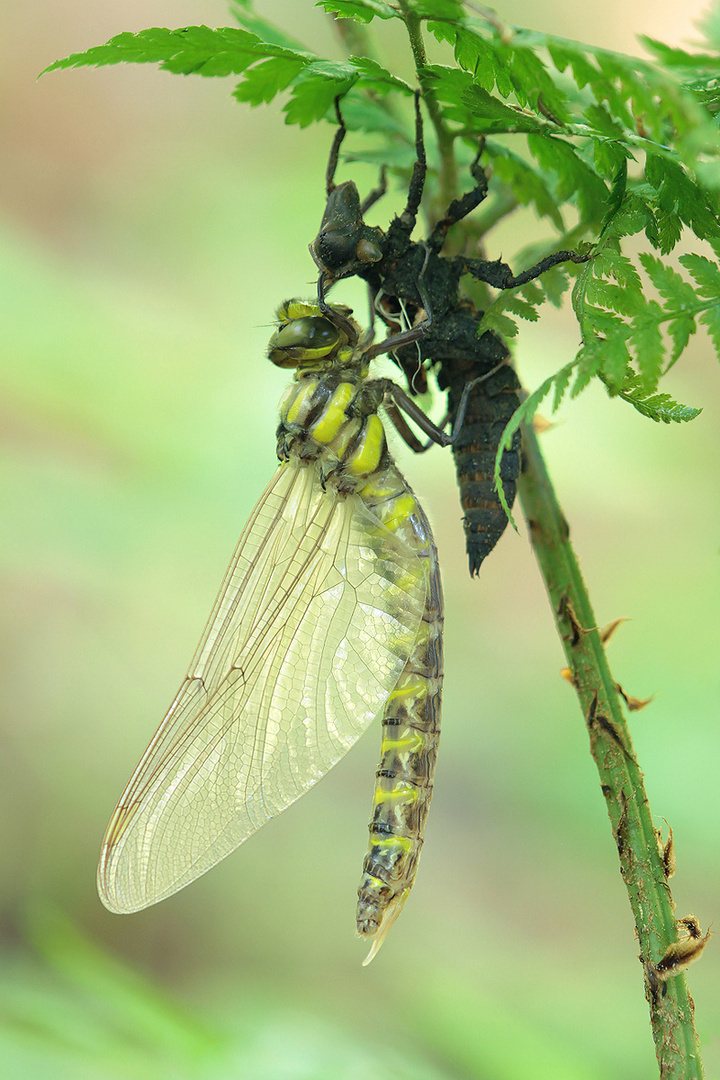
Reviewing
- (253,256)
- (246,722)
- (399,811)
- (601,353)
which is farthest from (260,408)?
(601,353)

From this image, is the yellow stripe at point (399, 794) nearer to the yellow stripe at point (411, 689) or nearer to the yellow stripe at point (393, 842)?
the yellow stripe at point (393, 842)

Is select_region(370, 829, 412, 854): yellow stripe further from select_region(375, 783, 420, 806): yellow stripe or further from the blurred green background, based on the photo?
the blurred green background

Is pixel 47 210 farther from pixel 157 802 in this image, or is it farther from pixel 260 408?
pixel 157 802

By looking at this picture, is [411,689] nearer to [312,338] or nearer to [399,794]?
[399,794]

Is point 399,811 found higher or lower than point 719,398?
lower

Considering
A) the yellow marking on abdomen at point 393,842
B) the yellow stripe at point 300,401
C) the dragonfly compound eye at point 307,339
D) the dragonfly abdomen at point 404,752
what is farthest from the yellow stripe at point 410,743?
the dragonfly compound eye at point 307,339

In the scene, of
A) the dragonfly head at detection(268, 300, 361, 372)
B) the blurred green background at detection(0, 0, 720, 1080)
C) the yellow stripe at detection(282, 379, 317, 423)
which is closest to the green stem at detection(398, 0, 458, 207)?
the dragonfly head at detection(268, 300, 361, 372)
